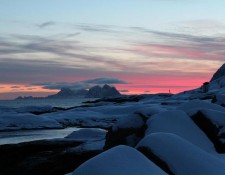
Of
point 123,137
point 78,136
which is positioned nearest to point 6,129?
point 78,136

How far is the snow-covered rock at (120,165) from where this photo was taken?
291 inches

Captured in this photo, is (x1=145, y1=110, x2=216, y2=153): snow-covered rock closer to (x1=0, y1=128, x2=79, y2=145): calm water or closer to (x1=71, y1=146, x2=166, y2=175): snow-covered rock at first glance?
(x1=71, y1=146, x2=166, y2=175): snow-covered rock

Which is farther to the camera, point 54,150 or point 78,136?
point 78,136

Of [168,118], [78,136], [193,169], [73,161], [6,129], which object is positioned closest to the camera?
[193,169]

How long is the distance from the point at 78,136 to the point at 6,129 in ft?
57.7

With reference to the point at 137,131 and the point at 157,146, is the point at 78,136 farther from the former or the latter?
the point at 157,146

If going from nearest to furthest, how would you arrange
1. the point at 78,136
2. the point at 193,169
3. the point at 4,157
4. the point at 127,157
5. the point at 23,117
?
the point at 127,157
the point at 193,169
the point at 4,157
the point at 78,136
the point at 23,117

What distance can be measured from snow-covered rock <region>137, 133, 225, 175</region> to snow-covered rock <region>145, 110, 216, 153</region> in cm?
369

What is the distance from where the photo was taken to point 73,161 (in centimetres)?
1741

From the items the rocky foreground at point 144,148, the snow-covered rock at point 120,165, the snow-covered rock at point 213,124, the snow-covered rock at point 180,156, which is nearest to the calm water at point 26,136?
the rocky foreground at point 144,148

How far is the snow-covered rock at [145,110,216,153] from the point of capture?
13.4 meters

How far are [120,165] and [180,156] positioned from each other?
6.95ft

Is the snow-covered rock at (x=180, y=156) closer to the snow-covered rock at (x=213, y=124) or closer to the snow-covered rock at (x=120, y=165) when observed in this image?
the snow-covered rock at (x=120, y=165)

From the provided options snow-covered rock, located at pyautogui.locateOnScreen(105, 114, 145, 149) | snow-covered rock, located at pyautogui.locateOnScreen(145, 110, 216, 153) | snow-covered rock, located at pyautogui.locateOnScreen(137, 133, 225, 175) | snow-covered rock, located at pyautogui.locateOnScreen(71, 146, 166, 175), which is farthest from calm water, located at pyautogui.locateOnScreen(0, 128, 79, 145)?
snow-covered rock, located at pyautogui.locateOnScreen(71, 146, 166, 175)
